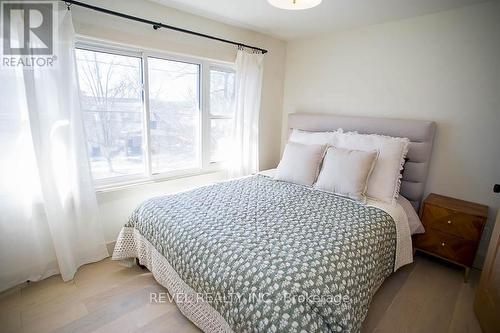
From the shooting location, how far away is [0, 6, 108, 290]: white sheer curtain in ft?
5.36

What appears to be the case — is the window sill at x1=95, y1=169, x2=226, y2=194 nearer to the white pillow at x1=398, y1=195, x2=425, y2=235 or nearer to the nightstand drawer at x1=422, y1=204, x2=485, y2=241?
the white pillow at x1=398, y1=195, x2=425, y2=235

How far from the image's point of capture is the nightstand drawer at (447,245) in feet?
6.55

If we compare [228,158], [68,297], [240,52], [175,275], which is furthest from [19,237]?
[240,52]

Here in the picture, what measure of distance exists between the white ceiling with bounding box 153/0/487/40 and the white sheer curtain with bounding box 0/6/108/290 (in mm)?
1148

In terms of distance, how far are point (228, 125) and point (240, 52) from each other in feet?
2.72

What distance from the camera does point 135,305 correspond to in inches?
67.0

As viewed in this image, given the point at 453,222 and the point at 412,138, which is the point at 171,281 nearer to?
the point at 453,222

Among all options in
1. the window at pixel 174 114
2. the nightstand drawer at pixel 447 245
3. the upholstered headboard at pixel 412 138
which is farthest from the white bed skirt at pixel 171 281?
the upholstered headboard at pixel 412 138

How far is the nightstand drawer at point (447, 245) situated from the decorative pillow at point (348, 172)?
701mm

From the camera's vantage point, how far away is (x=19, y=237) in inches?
69.5

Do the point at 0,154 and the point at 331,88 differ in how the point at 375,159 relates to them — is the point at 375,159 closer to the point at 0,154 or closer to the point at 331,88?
the point at 331,88

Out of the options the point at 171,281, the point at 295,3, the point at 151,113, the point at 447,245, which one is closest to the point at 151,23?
the point at 151,113

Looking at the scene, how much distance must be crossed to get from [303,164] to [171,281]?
1491mm

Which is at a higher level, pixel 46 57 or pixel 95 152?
pixel 46 57
